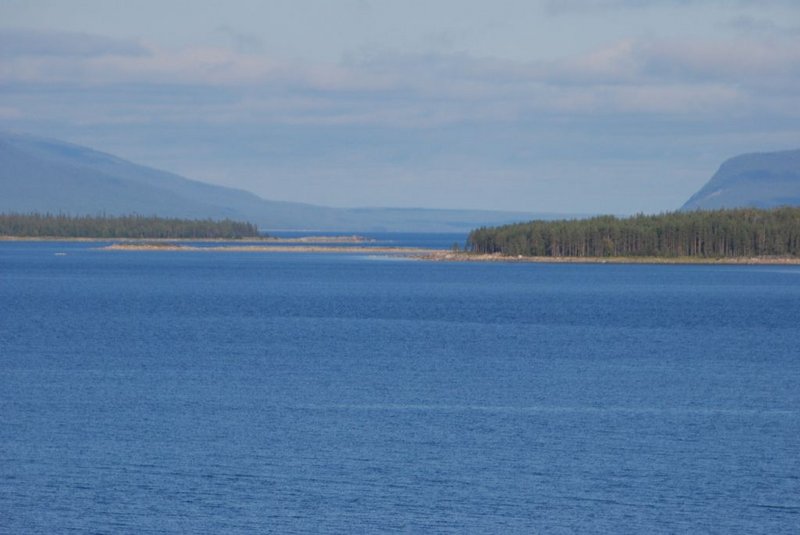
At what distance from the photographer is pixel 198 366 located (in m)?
46.5

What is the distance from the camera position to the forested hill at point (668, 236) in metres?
140

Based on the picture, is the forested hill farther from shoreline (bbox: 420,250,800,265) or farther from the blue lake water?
the blue lake water

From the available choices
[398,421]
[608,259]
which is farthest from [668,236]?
[398,421]

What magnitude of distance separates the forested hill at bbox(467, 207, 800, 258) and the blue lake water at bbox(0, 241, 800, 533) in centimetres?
6741

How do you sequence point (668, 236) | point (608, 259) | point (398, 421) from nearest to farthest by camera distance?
point (398, 421) < point (668, 236) < point (608, 259)

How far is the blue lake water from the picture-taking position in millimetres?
25047

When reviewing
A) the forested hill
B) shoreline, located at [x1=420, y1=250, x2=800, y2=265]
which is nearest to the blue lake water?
the forested hill

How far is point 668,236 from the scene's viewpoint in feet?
475

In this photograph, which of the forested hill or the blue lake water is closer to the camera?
the blue lake water

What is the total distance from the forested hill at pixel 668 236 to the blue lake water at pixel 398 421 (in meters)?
67.4

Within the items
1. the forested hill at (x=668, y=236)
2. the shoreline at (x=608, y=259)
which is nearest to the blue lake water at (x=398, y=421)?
the forested hill at (x=668, y=236)

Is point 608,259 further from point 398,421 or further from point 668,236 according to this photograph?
point 398,421

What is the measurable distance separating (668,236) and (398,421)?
11500 centimetres

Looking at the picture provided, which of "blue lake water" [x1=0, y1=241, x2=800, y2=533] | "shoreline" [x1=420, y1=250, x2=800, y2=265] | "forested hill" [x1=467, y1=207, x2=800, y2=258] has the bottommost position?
"blue lake water" [x1=0, y1=241, x2=800, y2=533]
